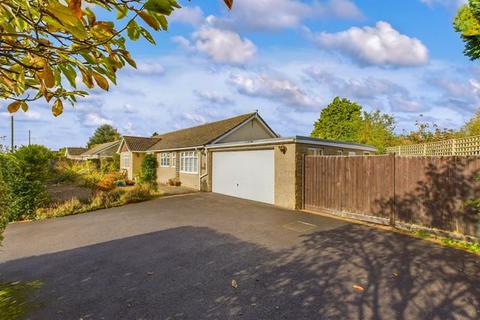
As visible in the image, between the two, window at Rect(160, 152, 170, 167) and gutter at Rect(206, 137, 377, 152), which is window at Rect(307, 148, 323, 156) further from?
window at Rect(160, 152, 170, 167)

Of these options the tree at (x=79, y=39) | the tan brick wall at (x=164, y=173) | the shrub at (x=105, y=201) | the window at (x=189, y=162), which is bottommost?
the shrub at (x=105, y=201)

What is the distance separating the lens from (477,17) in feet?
31.0

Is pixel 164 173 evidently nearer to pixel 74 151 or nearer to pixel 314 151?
pixel 314 151

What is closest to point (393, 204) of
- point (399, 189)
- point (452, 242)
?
point (399, 189)

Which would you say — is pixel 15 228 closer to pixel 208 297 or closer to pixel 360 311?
pixel 208 297

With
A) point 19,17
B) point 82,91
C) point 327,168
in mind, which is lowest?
point 327,168

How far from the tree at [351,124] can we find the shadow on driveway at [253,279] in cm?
2146

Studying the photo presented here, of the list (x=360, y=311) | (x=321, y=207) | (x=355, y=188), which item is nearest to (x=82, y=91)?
(x=360, y=311)

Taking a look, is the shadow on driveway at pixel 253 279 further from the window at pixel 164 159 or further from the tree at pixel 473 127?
the window at pixel 164 159

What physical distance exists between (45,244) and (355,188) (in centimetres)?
1037

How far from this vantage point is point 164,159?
24.6m

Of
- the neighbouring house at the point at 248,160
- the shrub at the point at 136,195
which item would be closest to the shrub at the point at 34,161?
the shrub at the point at 136,195

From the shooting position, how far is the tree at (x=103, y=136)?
63.2 metres

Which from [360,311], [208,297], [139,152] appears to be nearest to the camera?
[360,311]
